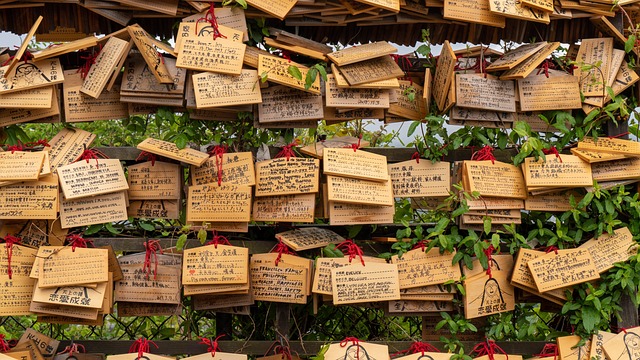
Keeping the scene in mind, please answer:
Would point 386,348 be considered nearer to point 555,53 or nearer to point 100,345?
point 100,345

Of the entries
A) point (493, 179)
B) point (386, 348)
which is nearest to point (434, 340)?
point (386, 348)

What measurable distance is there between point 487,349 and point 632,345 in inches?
26.7

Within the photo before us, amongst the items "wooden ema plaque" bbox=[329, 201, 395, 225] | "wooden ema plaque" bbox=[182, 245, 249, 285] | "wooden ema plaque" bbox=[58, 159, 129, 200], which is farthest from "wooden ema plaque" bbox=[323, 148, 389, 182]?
"wooden ema plaque" bbox=[58, 159, 129, 200]

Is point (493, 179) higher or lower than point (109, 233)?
higher

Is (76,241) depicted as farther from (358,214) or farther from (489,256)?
(489,256)

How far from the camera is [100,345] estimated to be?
3811mm

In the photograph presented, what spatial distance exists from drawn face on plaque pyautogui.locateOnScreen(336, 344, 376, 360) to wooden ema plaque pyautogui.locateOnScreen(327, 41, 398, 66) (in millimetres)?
1244

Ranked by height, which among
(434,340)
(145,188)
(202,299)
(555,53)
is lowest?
(434,340)

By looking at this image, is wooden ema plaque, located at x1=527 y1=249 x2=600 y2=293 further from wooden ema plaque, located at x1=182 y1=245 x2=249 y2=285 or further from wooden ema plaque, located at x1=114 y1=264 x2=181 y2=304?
wooden ema plaque, located at x1=114 y1=264 x2=181 y2=304

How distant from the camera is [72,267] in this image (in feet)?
11.5

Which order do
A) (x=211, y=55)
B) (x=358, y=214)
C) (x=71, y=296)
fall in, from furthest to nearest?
(x=358, y=214) → (x=211, y=55) → (x=71, y=296)

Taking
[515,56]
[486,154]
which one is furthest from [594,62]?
[486,154]

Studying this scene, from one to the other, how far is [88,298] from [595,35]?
2637mm

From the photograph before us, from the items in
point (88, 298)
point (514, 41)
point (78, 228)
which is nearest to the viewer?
point (88, 298)
